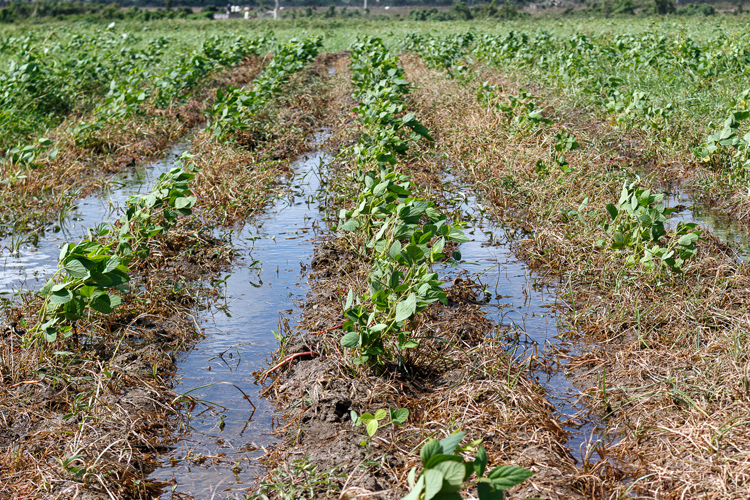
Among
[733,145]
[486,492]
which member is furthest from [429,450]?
[733,145]

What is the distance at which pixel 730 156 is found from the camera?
21.5ft

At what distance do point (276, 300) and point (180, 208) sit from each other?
2.85 ft

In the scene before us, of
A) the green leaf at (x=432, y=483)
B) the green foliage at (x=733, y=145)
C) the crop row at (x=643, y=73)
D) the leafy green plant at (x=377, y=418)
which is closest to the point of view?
the green leaf at (x=432, y=483)

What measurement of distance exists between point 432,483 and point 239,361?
83.5 inches

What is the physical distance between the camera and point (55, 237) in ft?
18.0

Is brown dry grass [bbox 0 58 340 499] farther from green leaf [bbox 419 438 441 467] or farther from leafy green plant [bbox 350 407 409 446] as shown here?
green leaf [bbox 419 438 441 467]

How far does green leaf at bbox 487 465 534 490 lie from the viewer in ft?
5.58

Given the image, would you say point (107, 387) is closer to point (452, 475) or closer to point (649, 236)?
point (452, 475)

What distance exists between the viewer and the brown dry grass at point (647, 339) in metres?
2.51

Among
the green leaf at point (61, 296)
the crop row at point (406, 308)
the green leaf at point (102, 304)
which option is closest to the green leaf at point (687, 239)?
the crop row at point (406, 308)

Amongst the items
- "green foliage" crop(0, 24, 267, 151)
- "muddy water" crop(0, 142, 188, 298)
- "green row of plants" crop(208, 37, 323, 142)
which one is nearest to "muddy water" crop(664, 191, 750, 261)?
"green row of plants" crop(208, 37, 323, 142)

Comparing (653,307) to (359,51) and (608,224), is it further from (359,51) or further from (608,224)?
(359,51)

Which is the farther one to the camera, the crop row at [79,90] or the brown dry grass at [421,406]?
the crop row at [79,90]

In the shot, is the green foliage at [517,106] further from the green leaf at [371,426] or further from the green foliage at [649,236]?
the green leaf at [371,426]
